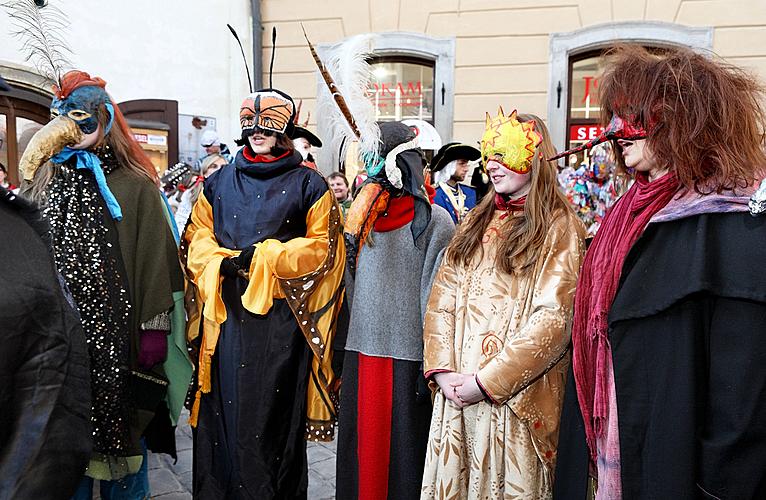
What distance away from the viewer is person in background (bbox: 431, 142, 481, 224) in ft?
16.3

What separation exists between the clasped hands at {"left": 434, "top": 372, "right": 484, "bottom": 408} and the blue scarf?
5.24 ft

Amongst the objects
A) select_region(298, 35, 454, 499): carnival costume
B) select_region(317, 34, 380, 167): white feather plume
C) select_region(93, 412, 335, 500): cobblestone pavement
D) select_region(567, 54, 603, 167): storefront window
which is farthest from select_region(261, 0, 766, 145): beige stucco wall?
select_region(298, 35, 454, 499): carnival costume

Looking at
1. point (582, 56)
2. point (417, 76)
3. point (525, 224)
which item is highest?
point (582, 56)

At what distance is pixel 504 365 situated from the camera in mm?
2029

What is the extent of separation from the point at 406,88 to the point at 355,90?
20.1 ft

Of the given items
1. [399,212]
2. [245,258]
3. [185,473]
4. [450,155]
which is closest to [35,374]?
[245,258]

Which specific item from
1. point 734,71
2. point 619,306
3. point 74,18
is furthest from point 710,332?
point 74,18

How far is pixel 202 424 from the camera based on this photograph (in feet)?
9.41

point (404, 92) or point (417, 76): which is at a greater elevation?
point (417, 76)

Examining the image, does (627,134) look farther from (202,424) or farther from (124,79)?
(124,79)

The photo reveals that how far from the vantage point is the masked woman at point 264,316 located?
274 cm

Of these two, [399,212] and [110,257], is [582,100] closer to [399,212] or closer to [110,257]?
[399,212]

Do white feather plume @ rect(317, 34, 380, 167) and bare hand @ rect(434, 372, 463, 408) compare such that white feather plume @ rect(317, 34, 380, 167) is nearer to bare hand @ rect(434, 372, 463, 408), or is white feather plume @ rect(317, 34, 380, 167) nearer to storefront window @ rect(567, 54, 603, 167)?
bare hand @ rect(434, 372, 463, 408)

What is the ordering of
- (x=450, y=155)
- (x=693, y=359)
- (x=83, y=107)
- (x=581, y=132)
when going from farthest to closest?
(x=581, y=132), (x=450, y=155), (x=83, y=107), (x=693, y=359)
